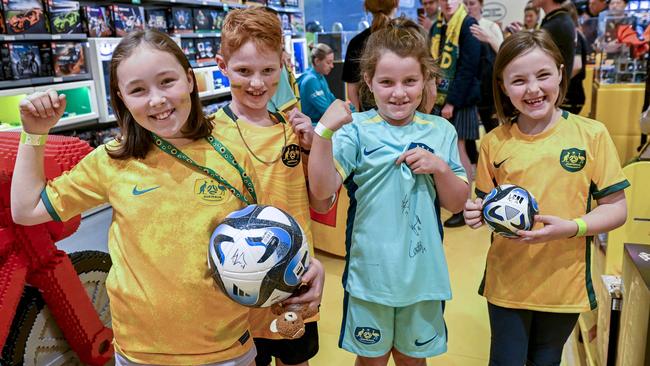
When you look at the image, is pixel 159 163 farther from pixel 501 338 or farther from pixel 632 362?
pixel 632 362

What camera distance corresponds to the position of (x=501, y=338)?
5.92 feet

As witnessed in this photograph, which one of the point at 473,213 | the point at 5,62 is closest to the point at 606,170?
the point at 473,213

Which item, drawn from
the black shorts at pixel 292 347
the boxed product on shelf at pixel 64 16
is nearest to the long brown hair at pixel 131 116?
the black shorts at pixel 292 347

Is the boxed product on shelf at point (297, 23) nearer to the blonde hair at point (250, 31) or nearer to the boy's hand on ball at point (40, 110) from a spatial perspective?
the blonde hair at point (250, 31)

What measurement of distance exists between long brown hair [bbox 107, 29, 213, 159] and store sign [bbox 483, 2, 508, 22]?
10.5m

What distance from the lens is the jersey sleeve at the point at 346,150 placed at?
1.60 meters

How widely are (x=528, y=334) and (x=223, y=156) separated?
1.20 metres

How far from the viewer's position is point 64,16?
391cm

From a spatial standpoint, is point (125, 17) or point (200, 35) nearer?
point (125, 17)

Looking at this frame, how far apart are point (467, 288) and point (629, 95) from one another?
2.72 meters

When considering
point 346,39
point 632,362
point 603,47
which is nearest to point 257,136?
point 632,362

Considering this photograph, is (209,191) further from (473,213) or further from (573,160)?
(573,160)

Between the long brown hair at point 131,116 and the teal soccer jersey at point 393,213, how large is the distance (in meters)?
0.45

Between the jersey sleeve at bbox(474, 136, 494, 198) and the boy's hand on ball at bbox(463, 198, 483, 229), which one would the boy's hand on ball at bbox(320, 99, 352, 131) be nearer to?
the boy's hand on ball at bbox(463, 198, 483, 229)
